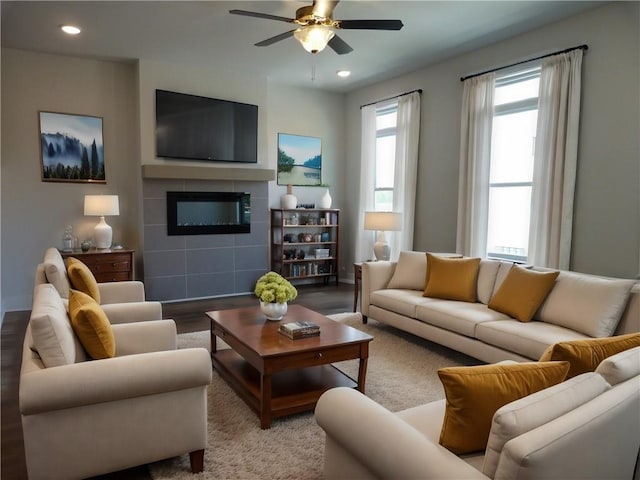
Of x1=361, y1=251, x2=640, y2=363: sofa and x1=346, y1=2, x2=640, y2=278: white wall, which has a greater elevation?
x1=346, y1=2, x2=640, y2=278: white wall

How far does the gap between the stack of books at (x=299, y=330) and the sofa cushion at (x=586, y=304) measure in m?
1.80

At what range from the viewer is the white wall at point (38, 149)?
5051mm

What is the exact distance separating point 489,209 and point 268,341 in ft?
11.1

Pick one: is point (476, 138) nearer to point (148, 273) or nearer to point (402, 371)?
point (402, 371)

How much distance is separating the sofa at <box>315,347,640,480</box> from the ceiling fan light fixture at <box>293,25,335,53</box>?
266cm

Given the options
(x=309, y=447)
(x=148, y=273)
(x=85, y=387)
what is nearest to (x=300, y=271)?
(x=148, y=273)

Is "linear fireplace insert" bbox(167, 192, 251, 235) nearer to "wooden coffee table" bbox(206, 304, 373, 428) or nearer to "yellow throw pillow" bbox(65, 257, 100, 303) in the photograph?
"yellow throw pillow" bbox(65, 257, 100, 303)

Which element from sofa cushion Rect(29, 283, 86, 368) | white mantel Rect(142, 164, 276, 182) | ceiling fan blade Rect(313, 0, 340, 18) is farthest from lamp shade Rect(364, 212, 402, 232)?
sofa cushion Rect(29, 283, 86, 368)

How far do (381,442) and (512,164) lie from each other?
423cm

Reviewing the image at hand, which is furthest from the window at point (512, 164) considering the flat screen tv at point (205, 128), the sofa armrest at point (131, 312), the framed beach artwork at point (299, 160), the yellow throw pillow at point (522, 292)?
the sofa armrest at point (131, 312)

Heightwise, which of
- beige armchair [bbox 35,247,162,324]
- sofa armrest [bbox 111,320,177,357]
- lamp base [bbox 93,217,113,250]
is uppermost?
lamp base [bbox 93,217,113,250]

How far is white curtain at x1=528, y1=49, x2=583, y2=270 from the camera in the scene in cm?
409

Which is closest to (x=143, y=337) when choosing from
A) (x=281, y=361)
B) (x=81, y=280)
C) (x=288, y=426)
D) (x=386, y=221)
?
(x=81, y=280)

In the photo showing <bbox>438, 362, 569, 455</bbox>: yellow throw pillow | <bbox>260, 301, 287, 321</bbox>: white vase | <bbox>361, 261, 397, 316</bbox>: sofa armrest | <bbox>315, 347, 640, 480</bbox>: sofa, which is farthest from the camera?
<bbox>361, 261, 397, 316</bbox>: sofa armrest
